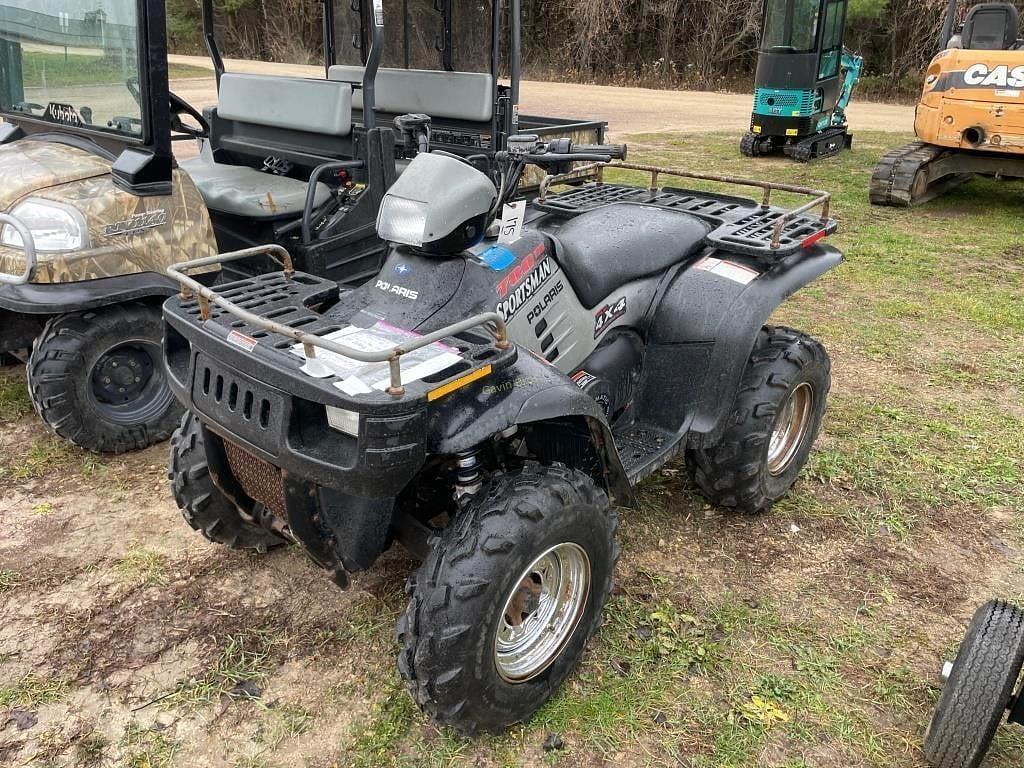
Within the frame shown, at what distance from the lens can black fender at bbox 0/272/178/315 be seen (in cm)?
354

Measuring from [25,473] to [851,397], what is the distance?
4.24m

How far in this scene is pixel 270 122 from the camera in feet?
17.2

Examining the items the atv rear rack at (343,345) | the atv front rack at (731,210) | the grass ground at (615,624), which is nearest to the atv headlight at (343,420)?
the atv rear rack at (343,345)

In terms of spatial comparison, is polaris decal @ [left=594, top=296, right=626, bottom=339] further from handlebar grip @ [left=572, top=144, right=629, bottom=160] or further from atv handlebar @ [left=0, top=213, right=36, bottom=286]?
atv handlebar @ [left=0, top=213, right=36, bottom=286]

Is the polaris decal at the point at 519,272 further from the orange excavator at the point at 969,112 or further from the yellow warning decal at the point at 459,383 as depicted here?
the orange excavator at the point at 969,112

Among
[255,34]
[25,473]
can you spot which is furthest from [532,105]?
[25,473]

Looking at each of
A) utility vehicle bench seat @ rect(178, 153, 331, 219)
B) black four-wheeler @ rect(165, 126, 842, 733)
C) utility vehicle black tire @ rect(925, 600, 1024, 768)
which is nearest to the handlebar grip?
black four-wheeler @ rect(165, 126, 842, 733)

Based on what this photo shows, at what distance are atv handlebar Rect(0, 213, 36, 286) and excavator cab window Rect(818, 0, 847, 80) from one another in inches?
455

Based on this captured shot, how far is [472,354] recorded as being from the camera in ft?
7.11

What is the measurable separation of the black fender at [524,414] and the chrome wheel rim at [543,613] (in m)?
0.33

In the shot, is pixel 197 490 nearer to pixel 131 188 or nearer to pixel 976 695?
pixel 131 188

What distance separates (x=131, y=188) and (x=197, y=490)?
1734 millimetres

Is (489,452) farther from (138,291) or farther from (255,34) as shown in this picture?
(255,34)

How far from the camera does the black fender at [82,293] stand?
11.6 feet
